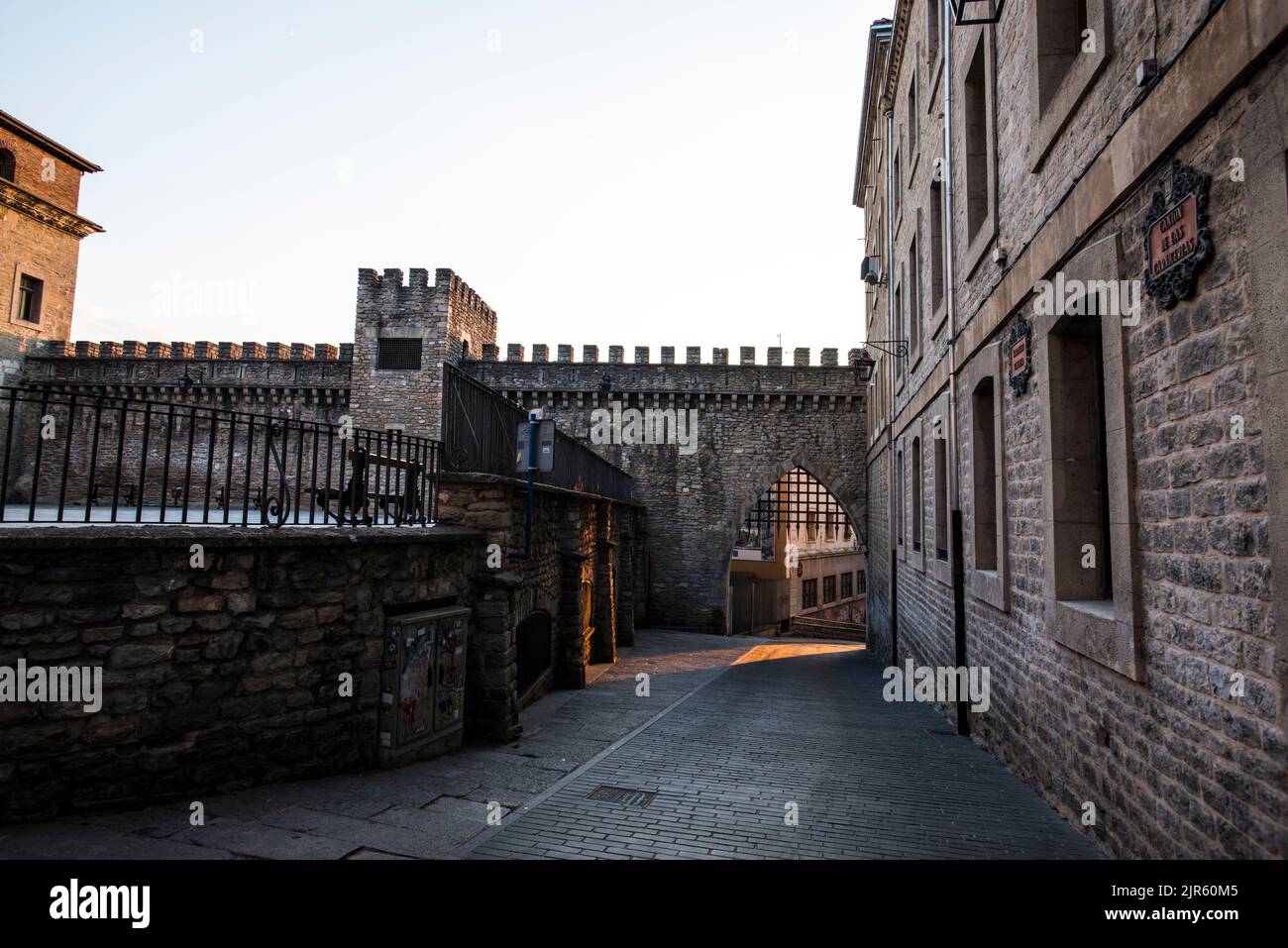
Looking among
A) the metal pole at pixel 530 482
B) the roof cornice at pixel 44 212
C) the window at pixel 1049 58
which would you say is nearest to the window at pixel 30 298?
the roof cornice at pixel 44 212

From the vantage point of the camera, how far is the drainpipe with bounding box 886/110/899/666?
15125 mm

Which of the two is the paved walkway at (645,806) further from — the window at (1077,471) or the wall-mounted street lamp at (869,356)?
the wall-mounted street lamp at (869,356)

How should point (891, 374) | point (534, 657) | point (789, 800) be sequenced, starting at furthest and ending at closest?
point (891, 374), point (534, 657), point (789, 800)

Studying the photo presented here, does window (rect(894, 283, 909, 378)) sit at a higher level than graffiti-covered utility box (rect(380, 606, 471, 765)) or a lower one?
higher

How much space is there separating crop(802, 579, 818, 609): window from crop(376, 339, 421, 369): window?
75.1 feet

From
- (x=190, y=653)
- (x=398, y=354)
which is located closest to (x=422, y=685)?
(x=190, y=653)

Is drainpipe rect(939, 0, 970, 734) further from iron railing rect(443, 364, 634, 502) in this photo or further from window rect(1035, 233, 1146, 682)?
iron railing rect(443, 364, 634, 502)

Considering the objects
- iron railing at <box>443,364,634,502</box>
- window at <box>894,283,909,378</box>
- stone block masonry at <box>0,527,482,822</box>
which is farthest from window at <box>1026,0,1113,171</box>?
window at <box>894,283,909,378</box>

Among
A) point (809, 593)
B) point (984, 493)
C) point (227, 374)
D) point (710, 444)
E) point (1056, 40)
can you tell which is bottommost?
point (809, 593)

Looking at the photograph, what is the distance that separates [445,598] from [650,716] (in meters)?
3.28

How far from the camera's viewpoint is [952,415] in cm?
866

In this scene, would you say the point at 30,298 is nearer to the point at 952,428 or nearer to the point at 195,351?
the point at 195,351

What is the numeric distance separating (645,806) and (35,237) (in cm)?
2999
